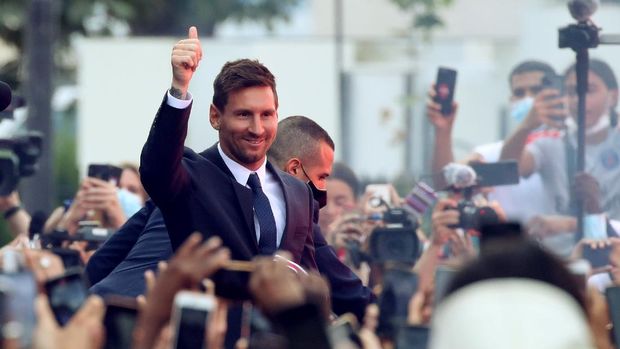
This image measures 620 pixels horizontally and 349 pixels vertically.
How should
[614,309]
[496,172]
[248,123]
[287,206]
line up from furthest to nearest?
[496,172] → [287,206] → [248,123] → [614,309]

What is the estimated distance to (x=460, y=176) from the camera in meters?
9.44

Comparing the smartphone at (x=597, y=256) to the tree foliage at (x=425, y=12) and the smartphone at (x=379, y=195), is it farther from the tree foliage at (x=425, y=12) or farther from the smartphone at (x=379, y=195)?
the tree foliage at (x=425, y=12)

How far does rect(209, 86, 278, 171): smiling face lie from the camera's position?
6492 millimetres

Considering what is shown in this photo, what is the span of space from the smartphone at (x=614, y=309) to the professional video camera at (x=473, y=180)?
3455 millimetres

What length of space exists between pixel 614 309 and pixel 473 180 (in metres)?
4.15

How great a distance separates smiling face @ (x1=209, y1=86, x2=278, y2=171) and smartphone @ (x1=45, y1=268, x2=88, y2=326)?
6.05ft

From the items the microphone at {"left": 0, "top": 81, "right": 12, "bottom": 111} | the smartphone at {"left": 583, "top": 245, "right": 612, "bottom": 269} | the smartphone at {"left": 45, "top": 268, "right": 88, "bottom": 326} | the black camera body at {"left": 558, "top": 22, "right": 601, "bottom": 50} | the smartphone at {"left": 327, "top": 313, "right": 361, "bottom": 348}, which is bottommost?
the smartphone at {"left": 583, "top": 245, "right": 612, "bottom": 269}

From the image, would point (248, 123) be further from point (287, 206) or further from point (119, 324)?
point (119, 324)

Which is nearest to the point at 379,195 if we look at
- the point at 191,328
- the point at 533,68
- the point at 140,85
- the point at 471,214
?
the point at 471,214

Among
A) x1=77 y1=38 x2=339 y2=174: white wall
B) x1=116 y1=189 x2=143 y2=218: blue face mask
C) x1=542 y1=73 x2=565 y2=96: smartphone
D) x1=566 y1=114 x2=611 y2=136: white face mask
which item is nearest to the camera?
x1=566 y1=114 x2=611 y2=136: white face mask

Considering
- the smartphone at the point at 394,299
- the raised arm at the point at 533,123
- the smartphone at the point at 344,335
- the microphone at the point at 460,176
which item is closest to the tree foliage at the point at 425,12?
the raised arm at the point at 533,123

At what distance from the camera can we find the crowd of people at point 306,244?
12.7 feet

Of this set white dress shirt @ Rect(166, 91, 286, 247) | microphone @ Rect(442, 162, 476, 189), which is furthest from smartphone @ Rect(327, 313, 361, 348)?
microphone @ Rect(442, 162, 476, 189)

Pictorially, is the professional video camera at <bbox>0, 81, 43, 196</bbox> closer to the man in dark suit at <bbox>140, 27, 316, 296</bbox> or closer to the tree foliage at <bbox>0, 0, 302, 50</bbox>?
the man in dark suit at <bbox>140, 27, 316, 296</bbox>
